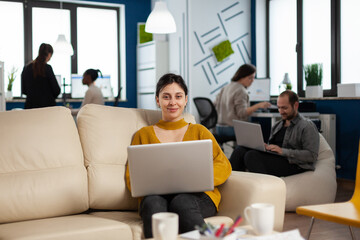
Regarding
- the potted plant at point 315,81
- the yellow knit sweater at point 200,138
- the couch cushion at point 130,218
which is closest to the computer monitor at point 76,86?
the potted plant at point 315,81

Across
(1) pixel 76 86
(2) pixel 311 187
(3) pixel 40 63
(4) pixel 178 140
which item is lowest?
(2) pixel 311 187

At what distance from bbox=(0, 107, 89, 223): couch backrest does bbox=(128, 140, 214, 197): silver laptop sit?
45cm

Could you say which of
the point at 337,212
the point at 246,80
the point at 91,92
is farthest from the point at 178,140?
the point at 91,92

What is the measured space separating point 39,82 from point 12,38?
2.60m

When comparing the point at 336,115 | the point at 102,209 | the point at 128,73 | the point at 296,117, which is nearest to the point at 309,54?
the point at 336,115

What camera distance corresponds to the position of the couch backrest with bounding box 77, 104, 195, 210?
229cm

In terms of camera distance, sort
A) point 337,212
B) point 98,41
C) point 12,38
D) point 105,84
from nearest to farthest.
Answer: point 337,212, point 12,38, point 105,84, point 98,41

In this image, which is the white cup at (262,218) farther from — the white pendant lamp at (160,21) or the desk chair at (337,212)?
the white pendant lamp at (160,21)

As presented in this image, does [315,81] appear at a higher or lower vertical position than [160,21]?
lower

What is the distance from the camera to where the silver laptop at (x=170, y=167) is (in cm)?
186

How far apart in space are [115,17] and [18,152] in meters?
5.88

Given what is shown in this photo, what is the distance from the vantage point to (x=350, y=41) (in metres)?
5.16

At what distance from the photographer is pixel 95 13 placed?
7.63m

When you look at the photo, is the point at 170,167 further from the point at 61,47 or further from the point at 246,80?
the point at 61,47
